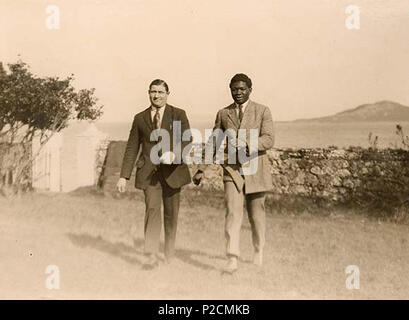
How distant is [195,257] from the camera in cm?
625

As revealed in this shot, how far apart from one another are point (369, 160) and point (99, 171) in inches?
215

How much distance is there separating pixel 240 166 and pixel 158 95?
3.67 feet

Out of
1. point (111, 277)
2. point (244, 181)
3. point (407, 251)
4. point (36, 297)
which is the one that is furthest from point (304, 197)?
point (36, 297)

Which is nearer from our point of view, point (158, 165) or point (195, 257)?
point (158, 165)

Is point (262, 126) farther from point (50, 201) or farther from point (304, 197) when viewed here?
point (50, 201)

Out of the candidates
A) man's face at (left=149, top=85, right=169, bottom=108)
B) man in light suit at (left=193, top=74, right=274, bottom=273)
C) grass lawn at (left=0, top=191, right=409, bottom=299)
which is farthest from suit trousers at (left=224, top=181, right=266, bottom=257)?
man's face at (left=149, top=85, right=169, bottom=108)

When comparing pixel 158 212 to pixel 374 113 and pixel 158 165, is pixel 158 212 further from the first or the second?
pixel 374 113

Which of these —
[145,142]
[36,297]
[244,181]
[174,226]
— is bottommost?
[36,297]

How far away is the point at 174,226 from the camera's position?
591 cm

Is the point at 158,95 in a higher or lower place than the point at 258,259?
higher

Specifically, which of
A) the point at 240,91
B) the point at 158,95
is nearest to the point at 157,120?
the point at 158,95

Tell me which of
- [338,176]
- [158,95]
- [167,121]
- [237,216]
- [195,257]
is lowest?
[195,257]

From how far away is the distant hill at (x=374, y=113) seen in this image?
27.5ft

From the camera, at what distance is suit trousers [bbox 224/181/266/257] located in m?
5.55
